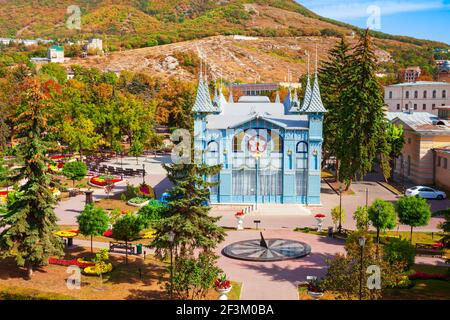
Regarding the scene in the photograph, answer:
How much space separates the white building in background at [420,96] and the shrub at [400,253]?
192ft

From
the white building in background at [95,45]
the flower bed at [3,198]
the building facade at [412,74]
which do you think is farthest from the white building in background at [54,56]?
the flower bed at [3,198]

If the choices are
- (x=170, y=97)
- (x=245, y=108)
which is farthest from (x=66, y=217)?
(x=170, y=97)

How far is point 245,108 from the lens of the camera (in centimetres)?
5441

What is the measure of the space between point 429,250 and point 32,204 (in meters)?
21.9

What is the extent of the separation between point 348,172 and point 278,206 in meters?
8.25

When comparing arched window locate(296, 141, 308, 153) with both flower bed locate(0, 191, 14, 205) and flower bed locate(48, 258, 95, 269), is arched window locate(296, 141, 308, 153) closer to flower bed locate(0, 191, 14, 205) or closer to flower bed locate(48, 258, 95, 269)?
flower bed locate(48, 258, 95, 269)

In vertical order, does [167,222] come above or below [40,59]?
below

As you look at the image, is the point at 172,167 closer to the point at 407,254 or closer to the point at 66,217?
the point at 407,254

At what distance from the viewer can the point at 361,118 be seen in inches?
1758

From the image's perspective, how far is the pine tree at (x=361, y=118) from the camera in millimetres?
44750

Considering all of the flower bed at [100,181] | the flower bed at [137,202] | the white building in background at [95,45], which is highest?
the white building in background at [95,45]

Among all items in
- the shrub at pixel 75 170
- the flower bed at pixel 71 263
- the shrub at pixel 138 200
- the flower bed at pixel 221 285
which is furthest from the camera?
the shrub at pixel 75 170

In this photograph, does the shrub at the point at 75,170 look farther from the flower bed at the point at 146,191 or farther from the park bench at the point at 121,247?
the park bench at the point at 121,247

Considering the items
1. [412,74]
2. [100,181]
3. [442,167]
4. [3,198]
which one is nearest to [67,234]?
[3,198]
